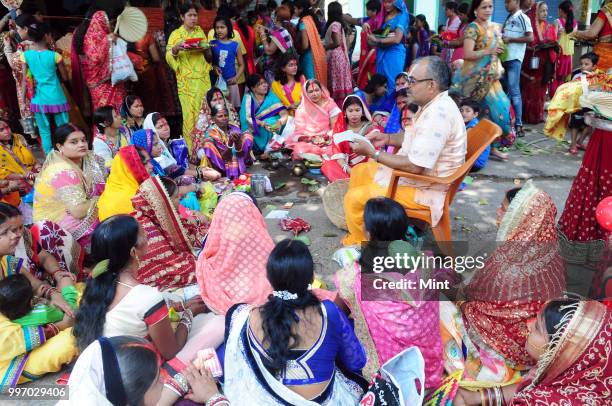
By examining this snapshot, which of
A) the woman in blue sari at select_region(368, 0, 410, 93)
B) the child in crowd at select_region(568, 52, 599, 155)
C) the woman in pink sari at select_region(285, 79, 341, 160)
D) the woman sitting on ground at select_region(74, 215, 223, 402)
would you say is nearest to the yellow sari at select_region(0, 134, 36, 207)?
the woman sitting on ground at select_region(74, 215, 223, 402)

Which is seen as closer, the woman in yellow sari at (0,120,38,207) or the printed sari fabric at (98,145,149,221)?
the printed sari fabric at (98,145,149,221)

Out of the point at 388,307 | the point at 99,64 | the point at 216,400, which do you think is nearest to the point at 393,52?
the point at 99,64

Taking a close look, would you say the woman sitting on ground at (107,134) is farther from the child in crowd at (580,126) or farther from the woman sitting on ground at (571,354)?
the child in crowd at (580,126)

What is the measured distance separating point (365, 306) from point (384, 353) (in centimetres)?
25

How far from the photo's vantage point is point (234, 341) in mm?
2137

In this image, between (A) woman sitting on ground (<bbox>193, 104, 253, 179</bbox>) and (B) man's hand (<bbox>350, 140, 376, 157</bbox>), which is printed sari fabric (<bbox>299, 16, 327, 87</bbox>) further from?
(B) man's hand (<bbox>350, 140, 376, 157</bbox>)

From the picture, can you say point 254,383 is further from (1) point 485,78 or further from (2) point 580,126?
(2) point 580,126

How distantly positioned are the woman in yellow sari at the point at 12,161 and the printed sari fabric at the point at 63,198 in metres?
0.76

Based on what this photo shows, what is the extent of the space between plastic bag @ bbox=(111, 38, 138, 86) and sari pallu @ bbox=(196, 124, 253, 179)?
1390 millimetres

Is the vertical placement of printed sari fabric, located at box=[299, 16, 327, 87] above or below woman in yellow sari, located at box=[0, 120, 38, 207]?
above

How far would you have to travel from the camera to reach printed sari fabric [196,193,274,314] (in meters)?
3.06

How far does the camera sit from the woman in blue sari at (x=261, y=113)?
6.64 metres

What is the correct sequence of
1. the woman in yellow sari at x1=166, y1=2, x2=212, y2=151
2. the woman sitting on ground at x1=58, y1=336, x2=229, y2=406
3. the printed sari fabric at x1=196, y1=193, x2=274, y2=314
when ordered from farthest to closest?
the woman in yellow sari at x1=166, y1=2, x2=212, y2=151 < the printed sari fabric at x1=196, y1=193, x2=274, y2=314 < the woman sitting on ground at x1=58, y1=336, x2=229, y2=406

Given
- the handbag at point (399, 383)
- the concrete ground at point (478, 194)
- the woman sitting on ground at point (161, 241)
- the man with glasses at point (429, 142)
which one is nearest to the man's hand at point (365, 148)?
the man with glasses at point (429, 142)
